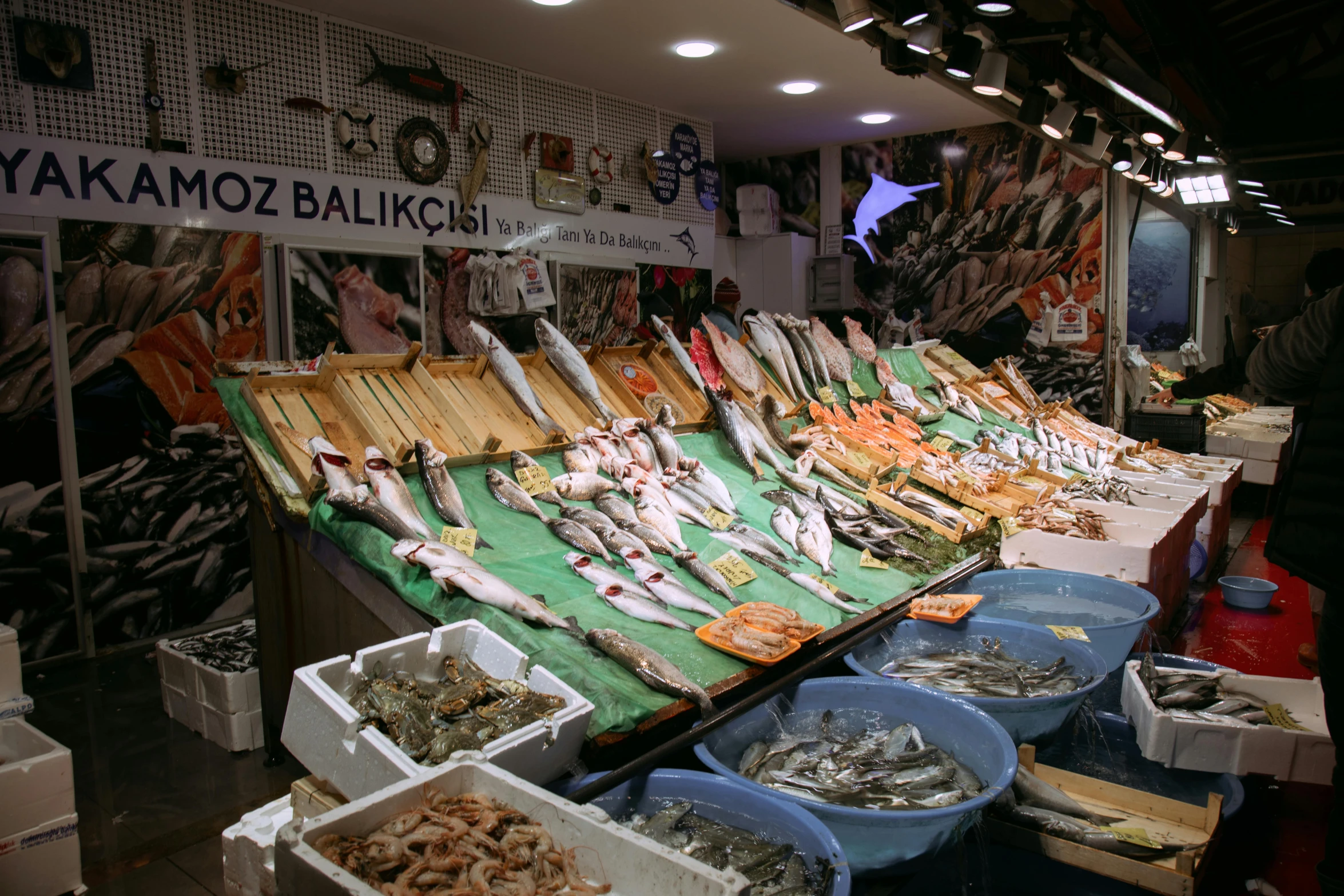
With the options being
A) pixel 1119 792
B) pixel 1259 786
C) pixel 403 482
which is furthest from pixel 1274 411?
pixel 403 482

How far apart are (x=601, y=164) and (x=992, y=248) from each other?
4790 mm

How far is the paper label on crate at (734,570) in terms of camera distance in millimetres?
3119

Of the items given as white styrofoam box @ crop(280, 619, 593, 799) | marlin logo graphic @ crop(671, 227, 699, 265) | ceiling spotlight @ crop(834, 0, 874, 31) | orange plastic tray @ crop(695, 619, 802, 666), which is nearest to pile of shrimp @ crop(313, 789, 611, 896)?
white styrofoam box @ crop(280, 619, 593, 799)

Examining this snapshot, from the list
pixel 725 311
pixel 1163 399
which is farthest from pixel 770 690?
pixel 1163 399

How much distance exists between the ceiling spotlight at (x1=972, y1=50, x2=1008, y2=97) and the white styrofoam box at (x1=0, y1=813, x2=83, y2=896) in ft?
20.6

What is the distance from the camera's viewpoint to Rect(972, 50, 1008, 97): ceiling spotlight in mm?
5496

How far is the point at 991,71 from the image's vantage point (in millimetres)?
5508

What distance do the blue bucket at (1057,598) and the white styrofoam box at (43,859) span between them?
3.56 m

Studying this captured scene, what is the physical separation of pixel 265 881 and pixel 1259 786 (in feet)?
11.6

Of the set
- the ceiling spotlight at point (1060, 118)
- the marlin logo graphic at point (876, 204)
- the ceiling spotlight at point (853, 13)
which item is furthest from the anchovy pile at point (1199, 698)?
the marlin logo graphic at point (876, 204)

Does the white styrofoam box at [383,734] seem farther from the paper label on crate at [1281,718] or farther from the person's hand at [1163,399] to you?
the person's hand at [1163,399]

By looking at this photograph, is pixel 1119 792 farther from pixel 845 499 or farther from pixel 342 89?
pixel 342 89

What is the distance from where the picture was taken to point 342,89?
624 centimetres

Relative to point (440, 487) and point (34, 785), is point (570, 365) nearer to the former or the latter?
point (440, 487)
